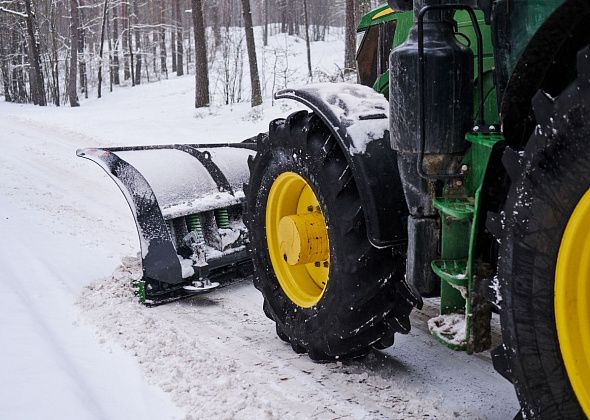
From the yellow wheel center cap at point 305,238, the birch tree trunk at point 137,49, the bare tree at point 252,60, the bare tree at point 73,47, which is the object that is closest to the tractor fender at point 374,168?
the yellow wheel center cap at point 305,238

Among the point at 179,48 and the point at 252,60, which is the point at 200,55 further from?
the point at 179,48

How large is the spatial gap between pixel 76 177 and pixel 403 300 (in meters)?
7.20

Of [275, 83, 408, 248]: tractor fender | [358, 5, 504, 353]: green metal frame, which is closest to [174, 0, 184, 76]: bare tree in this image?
[275, 83, 408, 248]: tractor fender

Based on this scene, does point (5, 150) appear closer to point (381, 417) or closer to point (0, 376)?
point (0, 376)

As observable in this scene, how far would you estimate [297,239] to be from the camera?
308 centimetres

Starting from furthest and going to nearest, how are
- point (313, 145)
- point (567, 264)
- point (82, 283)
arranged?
point (82, 283) < point (313, 145) < point (567, 264)

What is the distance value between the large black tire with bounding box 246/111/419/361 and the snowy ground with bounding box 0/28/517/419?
0.25 metres

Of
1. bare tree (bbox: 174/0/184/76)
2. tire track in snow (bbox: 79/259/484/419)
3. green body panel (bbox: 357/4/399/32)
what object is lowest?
tire track in snow (bbox: 79/259/484/419)

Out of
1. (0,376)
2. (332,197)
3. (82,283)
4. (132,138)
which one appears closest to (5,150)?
(132,138)

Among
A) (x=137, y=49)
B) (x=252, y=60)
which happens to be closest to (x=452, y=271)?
(x=252, y=60)

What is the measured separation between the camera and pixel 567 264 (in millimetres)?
1597

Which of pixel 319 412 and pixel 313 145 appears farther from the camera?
pixel 313 145

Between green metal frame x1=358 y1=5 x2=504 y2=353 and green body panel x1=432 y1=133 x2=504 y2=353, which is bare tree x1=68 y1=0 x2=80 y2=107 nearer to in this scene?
green metal frame x1=358 y1=5 x2=504 y2=353

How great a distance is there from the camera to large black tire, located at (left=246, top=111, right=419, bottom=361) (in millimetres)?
2709
